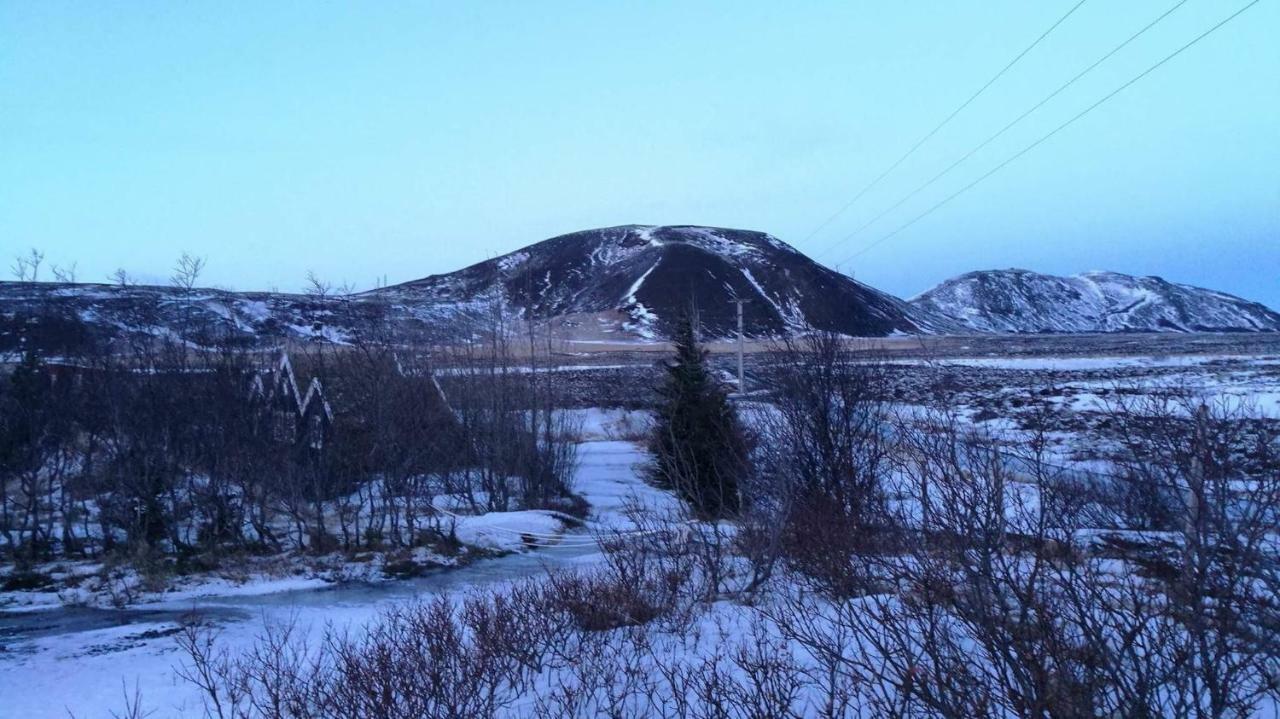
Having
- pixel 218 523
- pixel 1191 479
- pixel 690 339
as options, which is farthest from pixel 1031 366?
pixel 1191 479

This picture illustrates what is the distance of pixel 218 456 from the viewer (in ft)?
54.1

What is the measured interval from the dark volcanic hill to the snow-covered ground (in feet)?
252

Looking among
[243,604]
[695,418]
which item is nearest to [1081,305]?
[695,418]

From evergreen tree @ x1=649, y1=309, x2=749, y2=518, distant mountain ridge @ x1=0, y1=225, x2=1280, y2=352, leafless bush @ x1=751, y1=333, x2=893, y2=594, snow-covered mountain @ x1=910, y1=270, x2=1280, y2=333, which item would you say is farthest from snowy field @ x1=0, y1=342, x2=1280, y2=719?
snow-covered mountain @ x1=910, y1=270, x2=1280, y2=333

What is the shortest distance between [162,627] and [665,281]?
108 meters

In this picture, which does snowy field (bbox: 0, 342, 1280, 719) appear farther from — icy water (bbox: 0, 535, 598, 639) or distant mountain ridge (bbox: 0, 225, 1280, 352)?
distant mountain ridge (bbox: 0, 225, 1280, 352)

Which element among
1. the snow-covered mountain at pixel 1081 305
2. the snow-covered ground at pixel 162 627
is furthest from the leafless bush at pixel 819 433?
the snow-covered mountain at pixel 1081 305

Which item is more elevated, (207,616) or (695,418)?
(695,418)

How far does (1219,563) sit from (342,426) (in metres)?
18.7

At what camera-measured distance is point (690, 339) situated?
2077 centimetres

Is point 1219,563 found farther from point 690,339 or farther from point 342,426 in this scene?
point 342,426

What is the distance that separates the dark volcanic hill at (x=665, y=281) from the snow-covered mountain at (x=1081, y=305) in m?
21.3

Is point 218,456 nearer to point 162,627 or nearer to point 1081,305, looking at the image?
point 162,627

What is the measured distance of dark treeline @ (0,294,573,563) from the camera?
16.1 m
